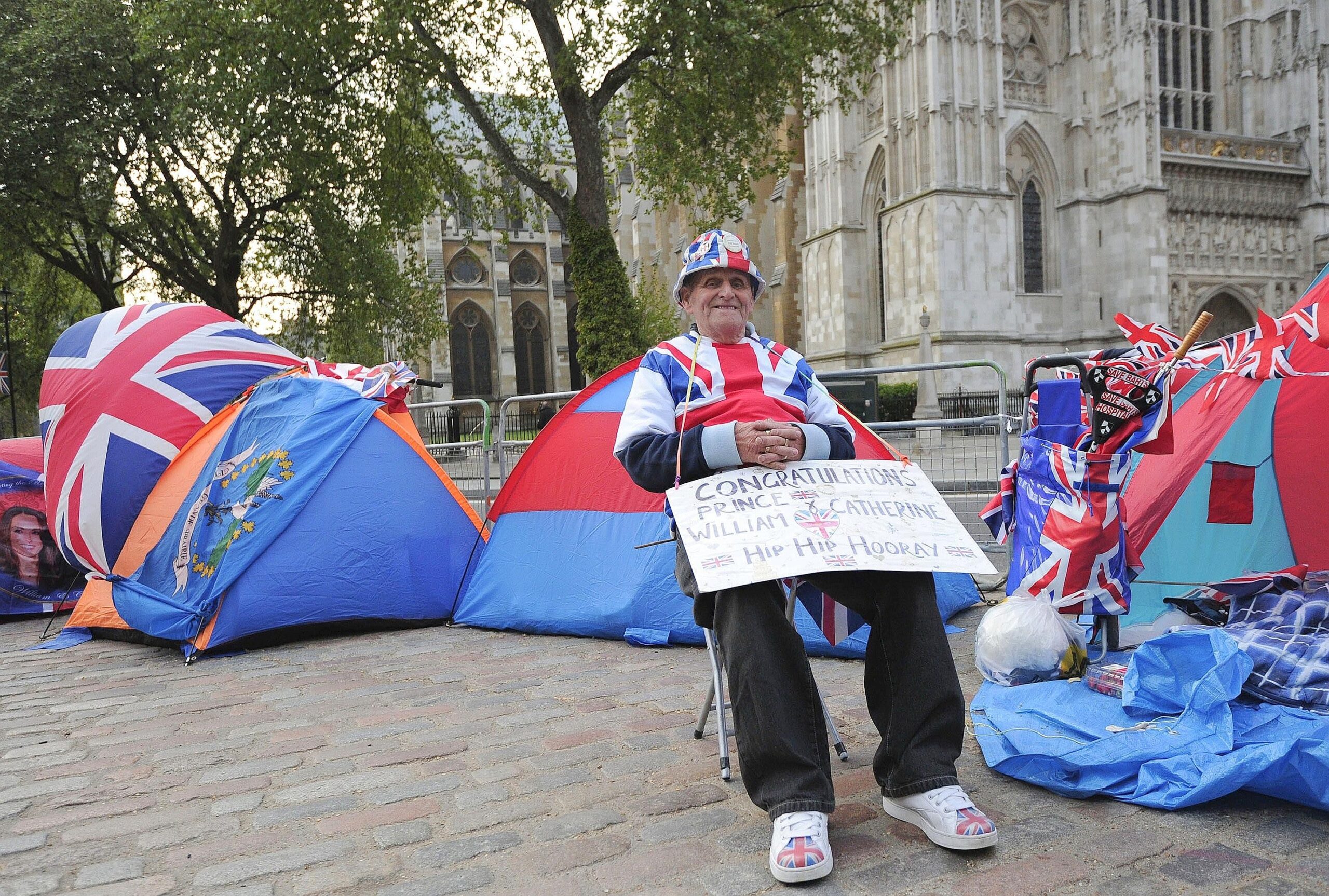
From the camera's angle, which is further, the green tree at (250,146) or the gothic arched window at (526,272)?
the gothic arched window at (526,272)

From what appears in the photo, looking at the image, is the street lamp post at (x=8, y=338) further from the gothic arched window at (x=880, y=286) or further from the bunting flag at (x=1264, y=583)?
the bunting flag at (x=1264, y=583)

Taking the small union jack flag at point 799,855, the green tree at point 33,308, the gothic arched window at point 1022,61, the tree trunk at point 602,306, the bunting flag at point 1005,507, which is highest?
the gothic arched window at point 1022,61

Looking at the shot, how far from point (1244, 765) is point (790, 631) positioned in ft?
4.18

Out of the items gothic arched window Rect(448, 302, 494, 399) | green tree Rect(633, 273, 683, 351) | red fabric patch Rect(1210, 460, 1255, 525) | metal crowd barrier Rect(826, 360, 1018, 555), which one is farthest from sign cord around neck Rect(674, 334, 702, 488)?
gothic arched window Rect(448, 302, 494, 399)

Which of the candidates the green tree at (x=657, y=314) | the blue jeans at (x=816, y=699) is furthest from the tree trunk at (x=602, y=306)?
the green tree at (x=657, y=314)

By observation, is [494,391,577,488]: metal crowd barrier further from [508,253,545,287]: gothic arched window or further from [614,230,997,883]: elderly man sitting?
[508,253,545,287]: gothic arched window

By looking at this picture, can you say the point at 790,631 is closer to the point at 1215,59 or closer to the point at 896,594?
the point at 896,594

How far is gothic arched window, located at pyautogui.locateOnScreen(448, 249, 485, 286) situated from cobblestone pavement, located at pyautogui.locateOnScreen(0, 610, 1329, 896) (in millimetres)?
47521

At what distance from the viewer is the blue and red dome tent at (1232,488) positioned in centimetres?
432

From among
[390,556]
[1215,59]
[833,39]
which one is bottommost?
[390,556]

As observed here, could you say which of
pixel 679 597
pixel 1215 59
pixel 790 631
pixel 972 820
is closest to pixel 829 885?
pixel 972 820

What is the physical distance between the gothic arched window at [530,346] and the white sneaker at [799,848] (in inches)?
1981

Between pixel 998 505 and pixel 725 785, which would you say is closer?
pixel 725 785

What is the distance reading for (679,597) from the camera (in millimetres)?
5039
